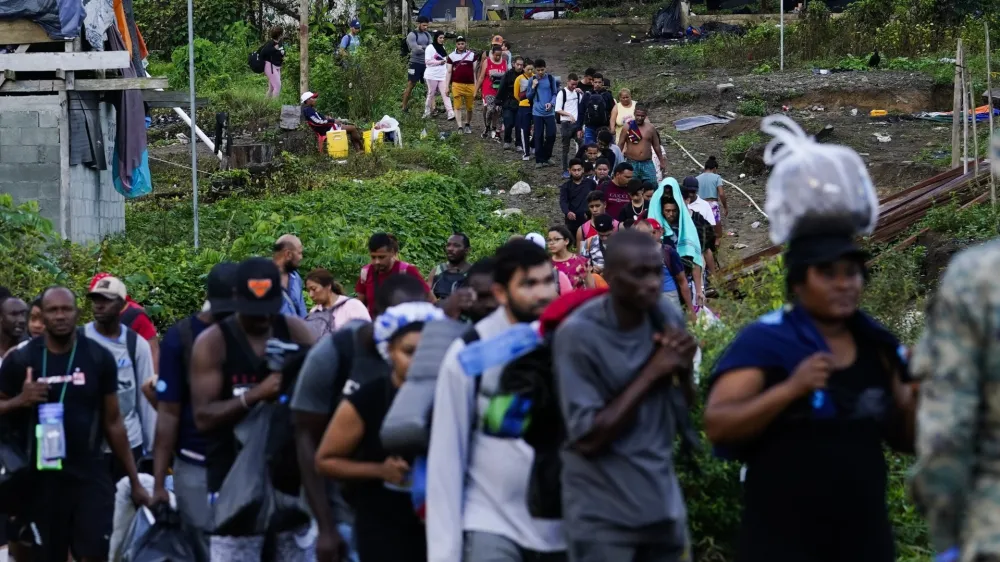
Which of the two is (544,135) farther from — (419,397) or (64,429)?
(419,397)

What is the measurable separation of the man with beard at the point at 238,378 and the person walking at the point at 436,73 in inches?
852

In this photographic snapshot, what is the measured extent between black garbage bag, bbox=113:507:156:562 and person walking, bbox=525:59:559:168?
16817mm

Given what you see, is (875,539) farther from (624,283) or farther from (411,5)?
(411,5)

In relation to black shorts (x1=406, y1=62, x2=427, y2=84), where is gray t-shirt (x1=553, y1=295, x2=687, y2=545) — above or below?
below

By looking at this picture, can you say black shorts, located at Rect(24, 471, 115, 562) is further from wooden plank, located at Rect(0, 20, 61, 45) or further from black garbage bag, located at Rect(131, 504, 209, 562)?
wooden plank, located at Rect(0, 20, 61, 45)

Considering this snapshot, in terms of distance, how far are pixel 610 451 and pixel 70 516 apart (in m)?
3.85

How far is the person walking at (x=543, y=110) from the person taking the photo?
2347cm

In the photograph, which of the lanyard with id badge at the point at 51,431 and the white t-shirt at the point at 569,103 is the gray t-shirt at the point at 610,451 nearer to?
the lanyard with id badge at the point at 51,431

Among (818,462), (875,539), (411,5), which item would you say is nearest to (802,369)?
(818,462)

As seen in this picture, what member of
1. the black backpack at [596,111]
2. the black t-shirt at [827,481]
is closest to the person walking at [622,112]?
the black backpack at [596,111]

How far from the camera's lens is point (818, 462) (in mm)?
4371

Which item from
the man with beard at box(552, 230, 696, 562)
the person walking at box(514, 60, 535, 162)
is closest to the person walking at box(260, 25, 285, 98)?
the person walking at box(514, 60, 535, 162)

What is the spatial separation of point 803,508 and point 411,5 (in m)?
36.8

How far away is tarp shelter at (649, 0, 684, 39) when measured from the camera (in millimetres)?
38094
